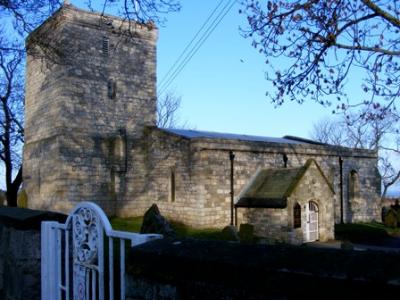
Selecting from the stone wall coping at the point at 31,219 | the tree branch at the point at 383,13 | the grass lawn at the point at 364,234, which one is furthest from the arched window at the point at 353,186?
the stone wall coping at the point at 31,219

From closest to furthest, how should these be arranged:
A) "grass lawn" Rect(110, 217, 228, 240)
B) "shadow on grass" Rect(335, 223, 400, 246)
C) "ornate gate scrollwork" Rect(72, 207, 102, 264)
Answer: "ornate gate scrollwork" Rect(72, 207, 102, 264), "grass lawn" Rect(110, 217, 228, 240), "shadow on grass" Rect(335, 223, 400, 246)

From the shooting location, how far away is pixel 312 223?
2162 centimetres

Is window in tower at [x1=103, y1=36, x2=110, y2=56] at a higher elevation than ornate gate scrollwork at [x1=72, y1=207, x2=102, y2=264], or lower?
higher

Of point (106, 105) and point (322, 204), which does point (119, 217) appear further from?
point (322, 204)

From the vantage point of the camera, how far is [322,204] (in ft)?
71.8

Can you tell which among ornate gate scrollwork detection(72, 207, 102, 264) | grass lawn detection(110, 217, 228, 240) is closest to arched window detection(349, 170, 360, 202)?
grass lawn detection(110, 217, 228, 240)

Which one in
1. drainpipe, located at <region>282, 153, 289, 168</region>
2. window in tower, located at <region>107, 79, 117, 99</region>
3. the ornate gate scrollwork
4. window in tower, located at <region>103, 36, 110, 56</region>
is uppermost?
window in tower, located at <region>103, 36, 110, 56</region>

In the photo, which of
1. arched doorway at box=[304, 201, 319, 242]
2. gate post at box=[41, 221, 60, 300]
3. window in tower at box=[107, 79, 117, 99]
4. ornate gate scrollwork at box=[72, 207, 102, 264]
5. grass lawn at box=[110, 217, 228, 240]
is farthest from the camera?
window in tower at box=[107, 79, 117, 99]

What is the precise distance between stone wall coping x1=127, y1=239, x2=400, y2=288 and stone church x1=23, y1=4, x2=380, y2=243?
17.6 metres

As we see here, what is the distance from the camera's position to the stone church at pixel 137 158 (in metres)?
20.9

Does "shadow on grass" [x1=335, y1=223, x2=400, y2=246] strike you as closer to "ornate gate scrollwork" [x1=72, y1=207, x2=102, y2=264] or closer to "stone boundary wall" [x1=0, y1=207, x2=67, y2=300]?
"stone boundary wall" [x1=0, y1=207, x2=67, y2=300]

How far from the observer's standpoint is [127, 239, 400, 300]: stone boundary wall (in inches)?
73.9

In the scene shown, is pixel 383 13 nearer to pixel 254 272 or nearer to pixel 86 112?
pixel 254 272

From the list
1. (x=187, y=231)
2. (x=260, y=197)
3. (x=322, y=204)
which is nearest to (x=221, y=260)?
(x=187, y=231)
